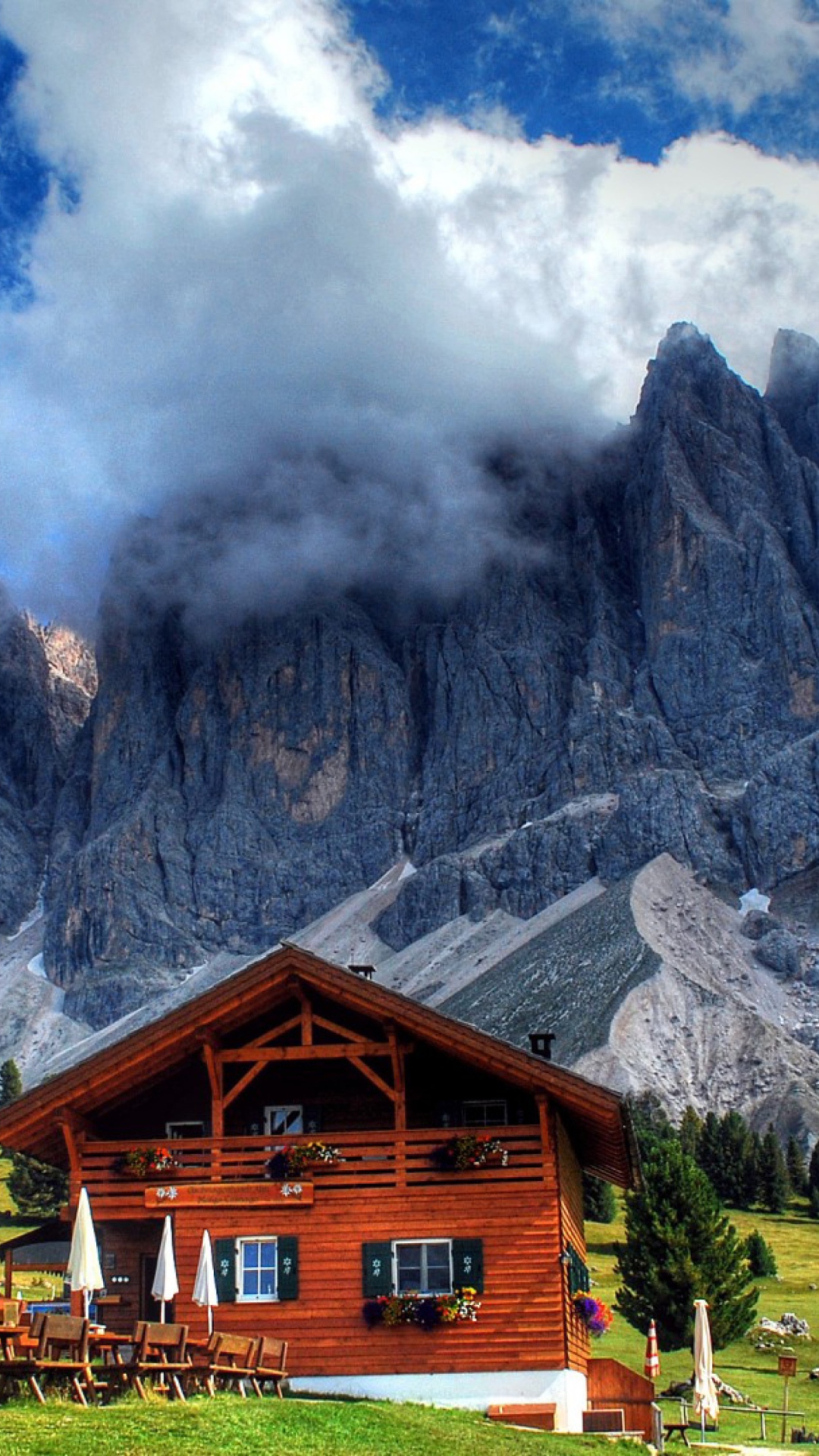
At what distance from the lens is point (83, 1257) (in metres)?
23.4

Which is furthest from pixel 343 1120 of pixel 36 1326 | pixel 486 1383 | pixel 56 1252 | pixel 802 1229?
→ pixel 802 1229

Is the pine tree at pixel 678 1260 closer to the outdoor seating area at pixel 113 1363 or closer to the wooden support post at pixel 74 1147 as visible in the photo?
the wooden support post at pixel 74 1147

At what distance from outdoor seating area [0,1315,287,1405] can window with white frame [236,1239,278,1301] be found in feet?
12.8

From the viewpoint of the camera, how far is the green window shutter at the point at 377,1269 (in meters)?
26.8

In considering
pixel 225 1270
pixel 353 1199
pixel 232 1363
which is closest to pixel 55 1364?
pixel 232 1363

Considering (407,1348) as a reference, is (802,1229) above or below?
above

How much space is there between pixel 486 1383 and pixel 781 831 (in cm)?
16455

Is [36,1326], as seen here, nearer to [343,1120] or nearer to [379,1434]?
[379,1434]

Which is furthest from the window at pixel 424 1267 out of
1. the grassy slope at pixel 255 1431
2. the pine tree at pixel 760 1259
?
the pine tree at pixel 760 1259

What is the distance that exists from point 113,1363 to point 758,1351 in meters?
33.3

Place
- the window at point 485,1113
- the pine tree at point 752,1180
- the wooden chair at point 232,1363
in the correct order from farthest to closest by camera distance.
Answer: the pine tree at point 752,1180 < the window at point 485,1113 < the wooden chair at point 232,1363

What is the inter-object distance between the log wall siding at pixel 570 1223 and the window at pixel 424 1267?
191 cm

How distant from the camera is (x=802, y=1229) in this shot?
281 feet

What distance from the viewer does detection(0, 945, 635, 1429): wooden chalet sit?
87.2 ft
